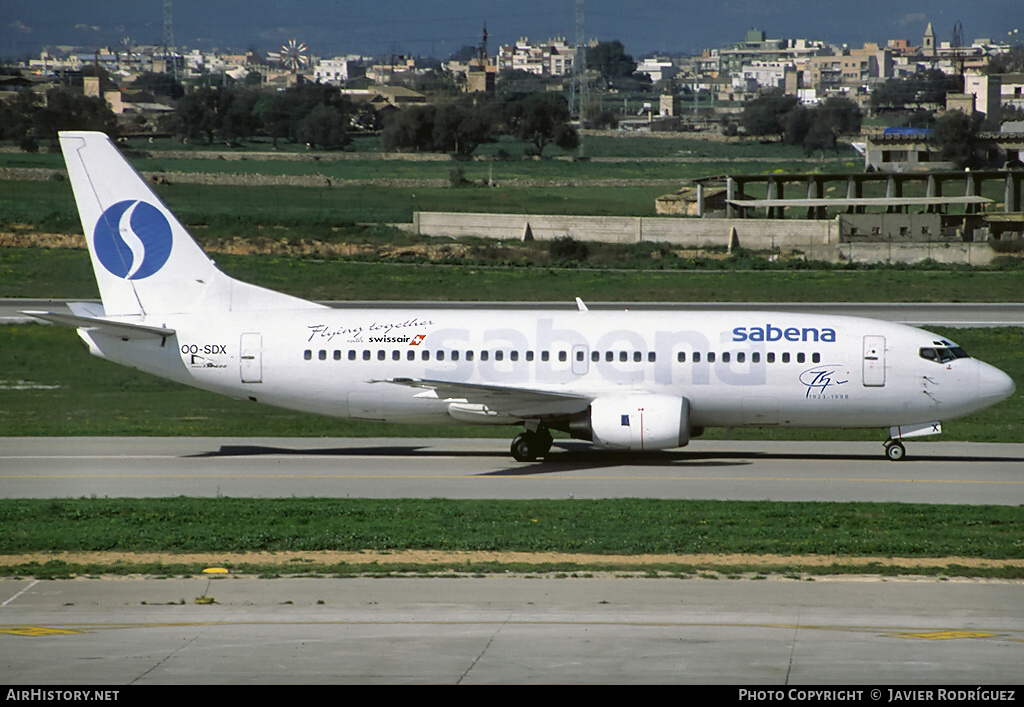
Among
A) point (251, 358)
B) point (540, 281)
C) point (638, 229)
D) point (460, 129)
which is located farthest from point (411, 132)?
point (251, 358)

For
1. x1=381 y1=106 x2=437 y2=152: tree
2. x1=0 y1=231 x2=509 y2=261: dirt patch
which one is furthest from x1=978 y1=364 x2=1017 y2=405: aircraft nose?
x1=381 y1=106 x2=437 y2=152: tree

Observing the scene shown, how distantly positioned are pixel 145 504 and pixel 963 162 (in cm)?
12198

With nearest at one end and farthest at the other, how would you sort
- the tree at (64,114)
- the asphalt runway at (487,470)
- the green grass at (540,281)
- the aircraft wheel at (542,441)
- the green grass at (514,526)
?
the green grass at (514,526), the asphalt runway at (487,470), the aircraft wheel at (542,441), the green grass at (540,281), the tree at (64,114)

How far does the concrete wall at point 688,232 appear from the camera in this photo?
79438 millimetres

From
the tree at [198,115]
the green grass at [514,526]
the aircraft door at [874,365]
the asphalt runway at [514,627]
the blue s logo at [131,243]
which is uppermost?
the tree at [198,115]

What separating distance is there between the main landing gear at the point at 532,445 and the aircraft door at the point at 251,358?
721cm

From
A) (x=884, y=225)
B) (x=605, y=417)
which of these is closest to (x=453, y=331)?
(x=605, y=417)

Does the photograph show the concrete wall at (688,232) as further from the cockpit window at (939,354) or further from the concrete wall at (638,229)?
the cockpit window at (939,354)

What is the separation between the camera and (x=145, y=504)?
24.5 meters

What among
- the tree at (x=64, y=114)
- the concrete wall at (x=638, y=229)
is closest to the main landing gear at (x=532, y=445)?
the concrete wall at (x=638, y=229)

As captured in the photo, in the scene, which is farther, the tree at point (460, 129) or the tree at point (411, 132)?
the tree at point (460, 129)

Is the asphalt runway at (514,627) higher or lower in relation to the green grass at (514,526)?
higher

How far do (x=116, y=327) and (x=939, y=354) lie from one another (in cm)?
2169

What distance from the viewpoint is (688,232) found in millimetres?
88062
